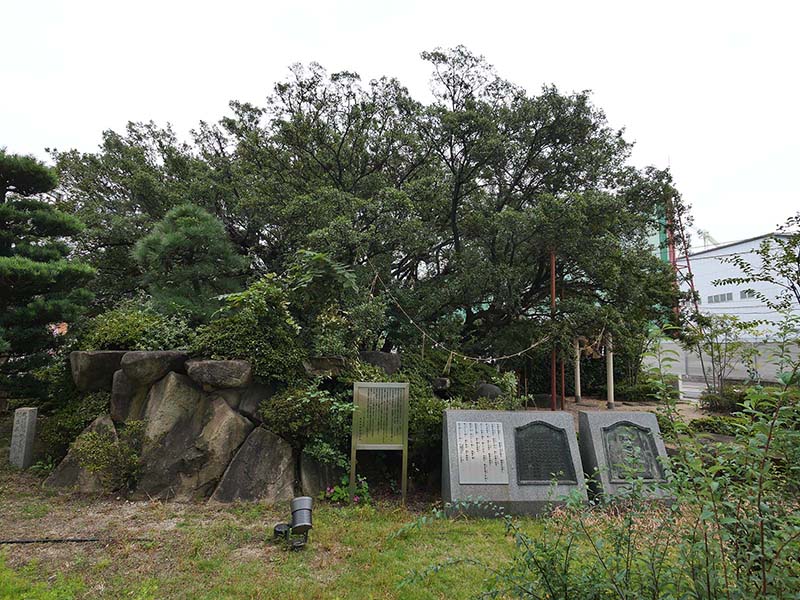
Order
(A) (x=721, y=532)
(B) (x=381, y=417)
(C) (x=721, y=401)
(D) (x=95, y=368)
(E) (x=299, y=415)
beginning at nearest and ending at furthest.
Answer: (A) (x=721, y=532), (E) (x=299, y=415), (B) (x=381, y=417), (D) (x=95, y=368), (C) (x=721, y=401)

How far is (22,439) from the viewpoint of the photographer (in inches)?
215

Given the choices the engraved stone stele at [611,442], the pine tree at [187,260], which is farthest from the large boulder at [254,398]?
the engraved stone stele at [611,442]

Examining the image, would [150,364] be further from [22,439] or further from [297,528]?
[297,528]

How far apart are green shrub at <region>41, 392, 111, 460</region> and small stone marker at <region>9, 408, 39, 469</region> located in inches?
6.3

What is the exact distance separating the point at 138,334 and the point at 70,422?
1.35 m

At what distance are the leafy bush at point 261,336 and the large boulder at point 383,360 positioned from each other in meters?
1.15

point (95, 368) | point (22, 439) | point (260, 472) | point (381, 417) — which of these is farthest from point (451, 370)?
point (22, 439)

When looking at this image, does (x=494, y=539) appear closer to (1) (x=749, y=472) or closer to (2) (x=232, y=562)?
(2) (x=232, y=562)

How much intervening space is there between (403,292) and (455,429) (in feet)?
12.4

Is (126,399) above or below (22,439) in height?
above

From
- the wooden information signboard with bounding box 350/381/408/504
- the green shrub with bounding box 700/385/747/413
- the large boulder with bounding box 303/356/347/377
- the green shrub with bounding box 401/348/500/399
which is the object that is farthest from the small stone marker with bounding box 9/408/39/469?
the green shrub with bounding box 700/385/747/413

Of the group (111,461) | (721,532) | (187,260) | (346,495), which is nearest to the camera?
(721,532)

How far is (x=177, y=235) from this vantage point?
6672 millimetres

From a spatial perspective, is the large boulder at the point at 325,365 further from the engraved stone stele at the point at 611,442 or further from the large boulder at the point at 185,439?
the engraved stone stele at the point at 611,442
